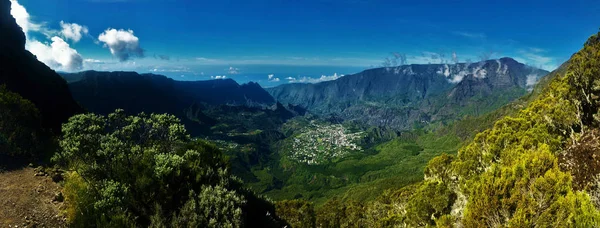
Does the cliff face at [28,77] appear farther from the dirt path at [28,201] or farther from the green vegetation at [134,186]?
the green vegetation at [134,186]

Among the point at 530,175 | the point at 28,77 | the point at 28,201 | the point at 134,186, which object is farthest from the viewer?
the point at 28,77

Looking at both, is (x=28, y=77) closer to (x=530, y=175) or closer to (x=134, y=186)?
(x=134, y=186)

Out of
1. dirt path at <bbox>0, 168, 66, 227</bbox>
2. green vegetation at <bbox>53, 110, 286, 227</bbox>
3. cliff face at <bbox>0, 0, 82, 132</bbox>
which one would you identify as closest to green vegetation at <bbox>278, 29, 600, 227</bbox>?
green vegetation at <bbox>53, 110, 286, 227</bbox>

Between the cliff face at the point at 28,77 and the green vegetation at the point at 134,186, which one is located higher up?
the cliff face at the point at 28,77

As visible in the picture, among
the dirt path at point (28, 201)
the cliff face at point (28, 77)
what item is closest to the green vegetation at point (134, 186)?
the dirt path at point (28, 201)

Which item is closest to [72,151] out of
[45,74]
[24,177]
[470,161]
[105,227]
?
[24,177]

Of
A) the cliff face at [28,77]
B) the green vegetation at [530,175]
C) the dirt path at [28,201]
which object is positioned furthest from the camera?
the cliff face at [28,77]

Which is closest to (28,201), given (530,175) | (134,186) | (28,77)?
(134,186)
